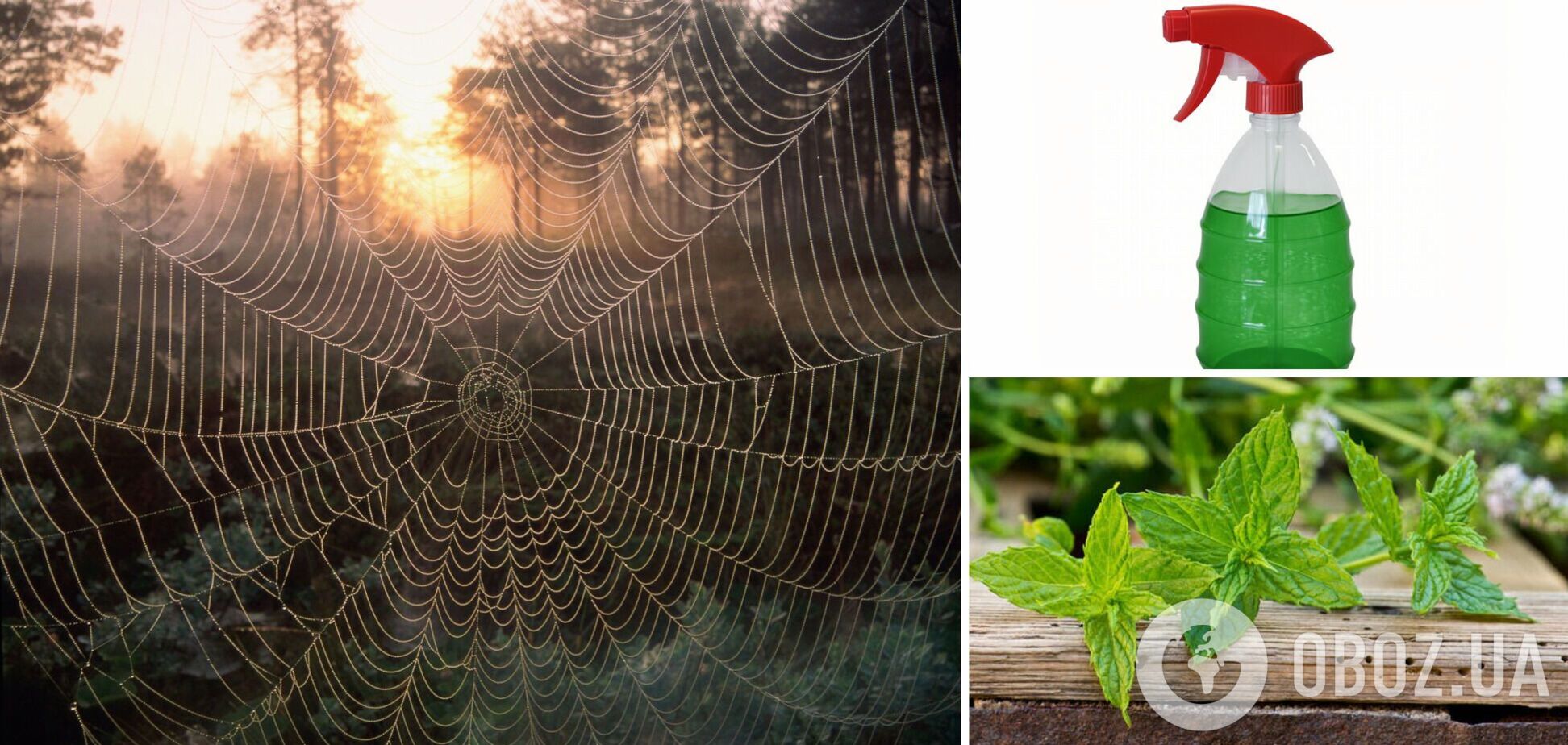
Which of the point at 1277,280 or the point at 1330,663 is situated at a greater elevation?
the point at 1277,280

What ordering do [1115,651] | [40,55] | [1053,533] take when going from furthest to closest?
[40,55]
[1053,533]
[1115,651]

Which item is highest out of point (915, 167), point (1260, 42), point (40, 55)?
point (40, 55)

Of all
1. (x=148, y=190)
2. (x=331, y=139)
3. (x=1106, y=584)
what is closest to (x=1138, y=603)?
(x=1106, y=584)

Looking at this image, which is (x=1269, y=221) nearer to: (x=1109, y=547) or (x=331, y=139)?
(x=1109, y=547)

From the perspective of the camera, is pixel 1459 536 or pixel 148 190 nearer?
pixel 1459 536

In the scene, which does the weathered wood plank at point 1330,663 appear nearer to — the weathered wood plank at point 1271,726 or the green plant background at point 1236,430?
the weathered wood plank at point 1271,726

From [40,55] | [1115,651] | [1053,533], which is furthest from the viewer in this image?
[40,55]

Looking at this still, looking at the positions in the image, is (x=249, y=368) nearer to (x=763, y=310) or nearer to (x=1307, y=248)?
(x=763, y=310)
